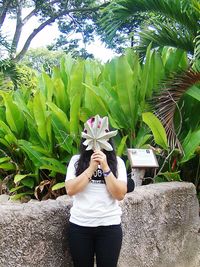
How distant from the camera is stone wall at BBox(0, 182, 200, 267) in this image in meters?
2.51

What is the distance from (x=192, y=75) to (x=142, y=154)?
1.11m

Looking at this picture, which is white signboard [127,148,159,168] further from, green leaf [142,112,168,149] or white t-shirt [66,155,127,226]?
white t-shirt [66,155,127,226]

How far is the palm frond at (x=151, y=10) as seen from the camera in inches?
196

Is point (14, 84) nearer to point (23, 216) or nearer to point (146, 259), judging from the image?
point (146, 259)

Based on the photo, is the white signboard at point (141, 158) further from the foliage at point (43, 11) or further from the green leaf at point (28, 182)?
the foliage at point (43, 11)

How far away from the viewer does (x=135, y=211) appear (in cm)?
340

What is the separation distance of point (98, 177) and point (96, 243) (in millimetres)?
387

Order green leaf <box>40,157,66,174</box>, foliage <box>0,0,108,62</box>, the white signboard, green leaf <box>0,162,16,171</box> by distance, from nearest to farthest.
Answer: the white signboard, green leaf <box>40,157,66,174</box>, green leaf <box>0,162,16,171</box>, foliage <box>0,0,108,62</box>

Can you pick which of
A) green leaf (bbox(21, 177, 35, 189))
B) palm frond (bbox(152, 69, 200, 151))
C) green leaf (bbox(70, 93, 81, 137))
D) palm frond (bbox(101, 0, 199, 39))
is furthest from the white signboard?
palm frond (bbox(101, 0, 199, 39))

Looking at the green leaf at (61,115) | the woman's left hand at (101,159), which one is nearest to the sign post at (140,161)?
the green leaf at (61,115)

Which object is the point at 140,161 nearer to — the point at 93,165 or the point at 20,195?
the point at 93,165

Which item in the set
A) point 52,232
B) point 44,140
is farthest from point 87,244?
point 44,140

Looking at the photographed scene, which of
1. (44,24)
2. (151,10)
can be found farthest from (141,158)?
(44,24)

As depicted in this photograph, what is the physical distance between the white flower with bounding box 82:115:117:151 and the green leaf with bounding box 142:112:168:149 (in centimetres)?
140
